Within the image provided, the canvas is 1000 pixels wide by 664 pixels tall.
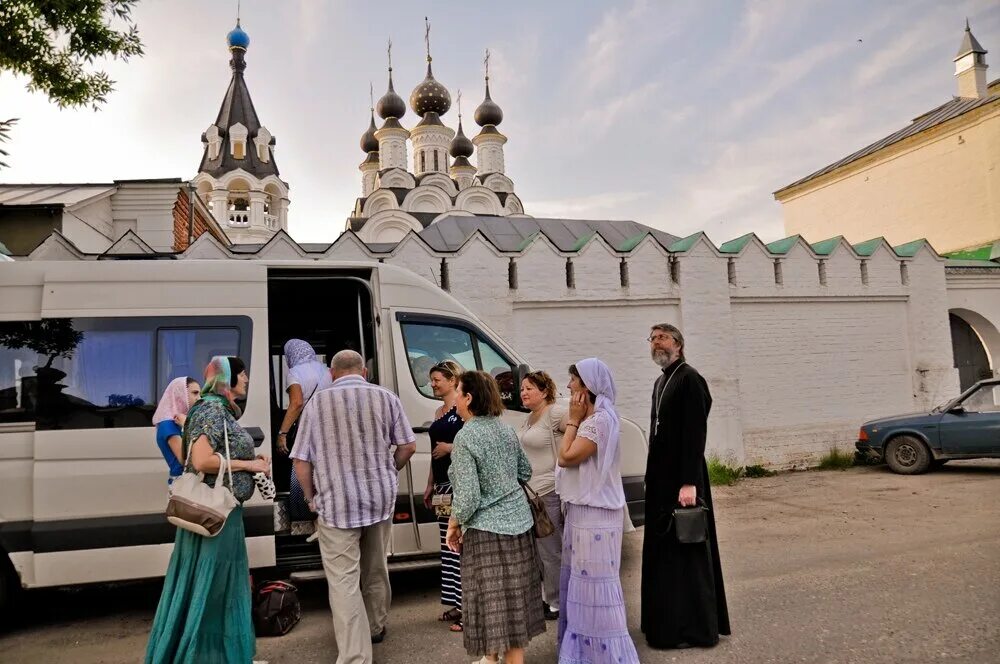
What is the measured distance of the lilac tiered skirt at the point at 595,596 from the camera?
3721mm

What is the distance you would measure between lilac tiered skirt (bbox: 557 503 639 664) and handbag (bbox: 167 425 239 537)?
1817 mm

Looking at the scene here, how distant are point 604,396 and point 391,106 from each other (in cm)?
3828

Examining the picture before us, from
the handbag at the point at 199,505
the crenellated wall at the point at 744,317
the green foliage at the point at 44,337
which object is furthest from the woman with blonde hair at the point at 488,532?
the crenellated wall at the point at 744,317

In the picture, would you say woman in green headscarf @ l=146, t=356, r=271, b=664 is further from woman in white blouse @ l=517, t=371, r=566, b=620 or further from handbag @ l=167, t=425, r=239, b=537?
woman in white blouse @ l=517, t=371, r=566, b=620

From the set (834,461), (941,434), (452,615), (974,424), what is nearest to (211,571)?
(452,615)

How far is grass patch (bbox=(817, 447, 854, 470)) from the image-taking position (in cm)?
1188

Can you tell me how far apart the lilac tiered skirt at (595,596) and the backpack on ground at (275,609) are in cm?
198

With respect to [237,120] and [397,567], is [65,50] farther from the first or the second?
[237,120]

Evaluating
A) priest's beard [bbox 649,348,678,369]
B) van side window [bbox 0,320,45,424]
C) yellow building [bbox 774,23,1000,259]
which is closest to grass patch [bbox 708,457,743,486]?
priest's beard [bbox 649,348,678,369]

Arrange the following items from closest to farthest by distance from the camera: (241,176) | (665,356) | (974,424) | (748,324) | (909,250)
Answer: (665,356) → (974,424) → (748,324) → (909,250) → (241,176)

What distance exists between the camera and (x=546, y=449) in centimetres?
480

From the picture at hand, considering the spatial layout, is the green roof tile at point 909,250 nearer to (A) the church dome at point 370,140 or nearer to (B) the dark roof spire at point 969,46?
(B) the dark roof spire at point 969,46

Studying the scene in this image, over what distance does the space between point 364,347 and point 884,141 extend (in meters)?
22.6

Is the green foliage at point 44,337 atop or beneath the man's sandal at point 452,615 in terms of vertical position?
atop
